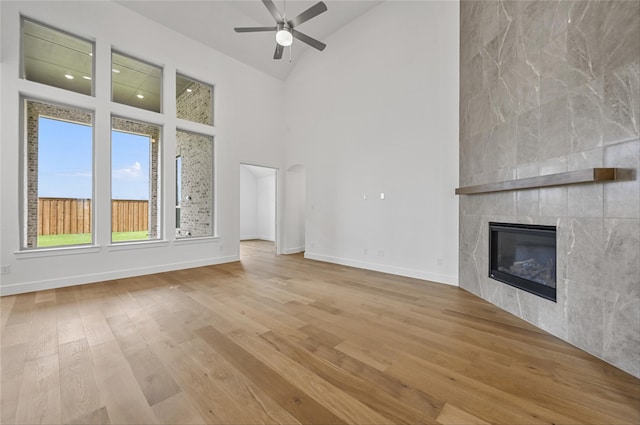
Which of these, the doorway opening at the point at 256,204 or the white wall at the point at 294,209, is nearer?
the white wall at the point at 294,209

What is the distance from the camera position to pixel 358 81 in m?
5.39

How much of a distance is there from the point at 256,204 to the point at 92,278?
7028 millimetres

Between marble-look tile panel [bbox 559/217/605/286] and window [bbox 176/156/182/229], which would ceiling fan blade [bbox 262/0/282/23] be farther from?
marble-look tile panel [bbox 559/217/605/286]

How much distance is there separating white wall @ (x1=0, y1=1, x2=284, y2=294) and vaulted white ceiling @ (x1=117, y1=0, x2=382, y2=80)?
0.67ft

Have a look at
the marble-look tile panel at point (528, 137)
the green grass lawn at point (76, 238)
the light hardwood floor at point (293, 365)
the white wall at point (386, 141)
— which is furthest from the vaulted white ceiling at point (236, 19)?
the light hardwood floor at point (293, 365)

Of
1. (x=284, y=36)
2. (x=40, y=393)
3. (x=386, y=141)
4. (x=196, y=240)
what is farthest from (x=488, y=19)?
(x=196, y=240)

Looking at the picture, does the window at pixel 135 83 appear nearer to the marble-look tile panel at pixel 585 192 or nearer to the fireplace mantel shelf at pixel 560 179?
the fireplace mantel shelf at pixel 560 179

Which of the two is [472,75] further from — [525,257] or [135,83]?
[135,83]

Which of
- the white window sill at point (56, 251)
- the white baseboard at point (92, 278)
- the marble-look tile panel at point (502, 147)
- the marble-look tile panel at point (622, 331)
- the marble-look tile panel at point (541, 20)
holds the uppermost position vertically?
the marble-look tile panel at point (541, 20)

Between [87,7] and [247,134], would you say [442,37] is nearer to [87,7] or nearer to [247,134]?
[247,134]

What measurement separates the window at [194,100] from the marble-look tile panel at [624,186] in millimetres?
6295

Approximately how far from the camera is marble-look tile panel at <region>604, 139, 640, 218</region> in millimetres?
1848

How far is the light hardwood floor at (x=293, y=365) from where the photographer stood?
1.48m

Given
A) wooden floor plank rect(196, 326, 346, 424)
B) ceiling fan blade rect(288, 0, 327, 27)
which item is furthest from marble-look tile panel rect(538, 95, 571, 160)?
wooden floor plank rect(196, 326, 346, 424)
